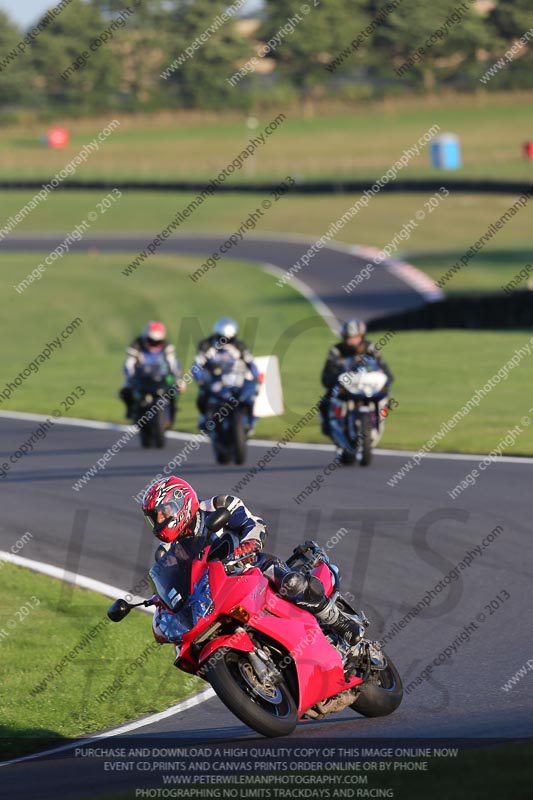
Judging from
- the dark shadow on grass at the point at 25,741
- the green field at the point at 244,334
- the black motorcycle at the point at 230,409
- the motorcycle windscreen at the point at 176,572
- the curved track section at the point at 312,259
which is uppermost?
the curved track section at the point at 312,259

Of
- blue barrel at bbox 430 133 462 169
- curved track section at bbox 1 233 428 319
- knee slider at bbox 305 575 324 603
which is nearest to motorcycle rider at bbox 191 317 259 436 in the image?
knee slider at bbox 305 575 324 603

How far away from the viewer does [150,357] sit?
60.6ft

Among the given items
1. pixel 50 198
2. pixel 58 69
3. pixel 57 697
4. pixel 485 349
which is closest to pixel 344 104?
pixel 58 69

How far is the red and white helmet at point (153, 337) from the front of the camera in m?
18.5

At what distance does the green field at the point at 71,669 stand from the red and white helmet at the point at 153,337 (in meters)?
7.51

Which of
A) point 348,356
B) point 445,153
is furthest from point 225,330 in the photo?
point 445,153

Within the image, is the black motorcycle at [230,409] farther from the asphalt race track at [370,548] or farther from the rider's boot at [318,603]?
the rider's boot at [318,603]

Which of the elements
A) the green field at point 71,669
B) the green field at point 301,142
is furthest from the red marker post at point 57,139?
the green field at point 71,669

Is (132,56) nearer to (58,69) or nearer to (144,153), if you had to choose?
(58,69)

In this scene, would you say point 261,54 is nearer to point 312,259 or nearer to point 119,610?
point 312,259

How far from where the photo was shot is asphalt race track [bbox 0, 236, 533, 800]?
7449 millimetres

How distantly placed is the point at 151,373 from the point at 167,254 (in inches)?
1312

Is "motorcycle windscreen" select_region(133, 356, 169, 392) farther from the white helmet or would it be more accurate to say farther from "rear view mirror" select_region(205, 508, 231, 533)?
"rear view mirror" select_region(205, 508, 231, 533)

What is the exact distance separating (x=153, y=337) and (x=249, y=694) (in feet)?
39.1
